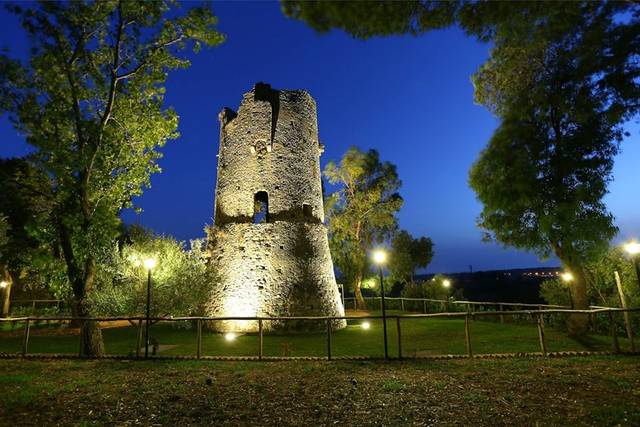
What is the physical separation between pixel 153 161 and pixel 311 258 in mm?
6622

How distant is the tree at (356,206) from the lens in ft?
86.4

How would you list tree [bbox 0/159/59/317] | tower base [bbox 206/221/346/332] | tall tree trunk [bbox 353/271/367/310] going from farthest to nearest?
tall tree trunk [bbox 353/271/367/310] → tower base [bbox 206/221/346/332] → tree [bbox 0/159/59/317]

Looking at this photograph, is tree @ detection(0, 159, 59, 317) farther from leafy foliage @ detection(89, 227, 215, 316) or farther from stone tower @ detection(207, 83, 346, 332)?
stone tower @ detection(207, 83, 346, 332)

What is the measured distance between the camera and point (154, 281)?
12328mm

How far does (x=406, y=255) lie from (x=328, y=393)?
26.6 m

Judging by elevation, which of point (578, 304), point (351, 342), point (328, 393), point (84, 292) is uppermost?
point (84, 292)

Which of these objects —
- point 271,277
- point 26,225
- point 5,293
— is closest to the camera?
point 26,225

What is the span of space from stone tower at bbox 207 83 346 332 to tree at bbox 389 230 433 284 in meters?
14.9

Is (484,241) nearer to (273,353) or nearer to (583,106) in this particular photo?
(583,106)

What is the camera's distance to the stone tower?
14273 millimetres

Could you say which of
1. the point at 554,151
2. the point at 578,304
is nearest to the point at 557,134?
the point at 554,151

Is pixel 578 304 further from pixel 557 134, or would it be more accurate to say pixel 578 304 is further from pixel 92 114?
pixel 92 114

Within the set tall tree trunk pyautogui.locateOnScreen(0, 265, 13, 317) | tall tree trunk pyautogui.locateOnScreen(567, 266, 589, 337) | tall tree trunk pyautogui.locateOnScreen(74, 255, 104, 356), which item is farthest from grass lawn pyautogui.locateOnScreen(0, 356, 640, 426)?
tall tree trunk pyautogui.locateOnScreen(0, 265, 13, 317)

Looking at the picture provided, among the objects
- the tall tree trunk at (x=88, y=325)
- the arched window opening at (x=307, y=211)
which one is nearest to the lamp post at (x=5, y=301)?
the tall tree trunk at (x=88, y=325)
